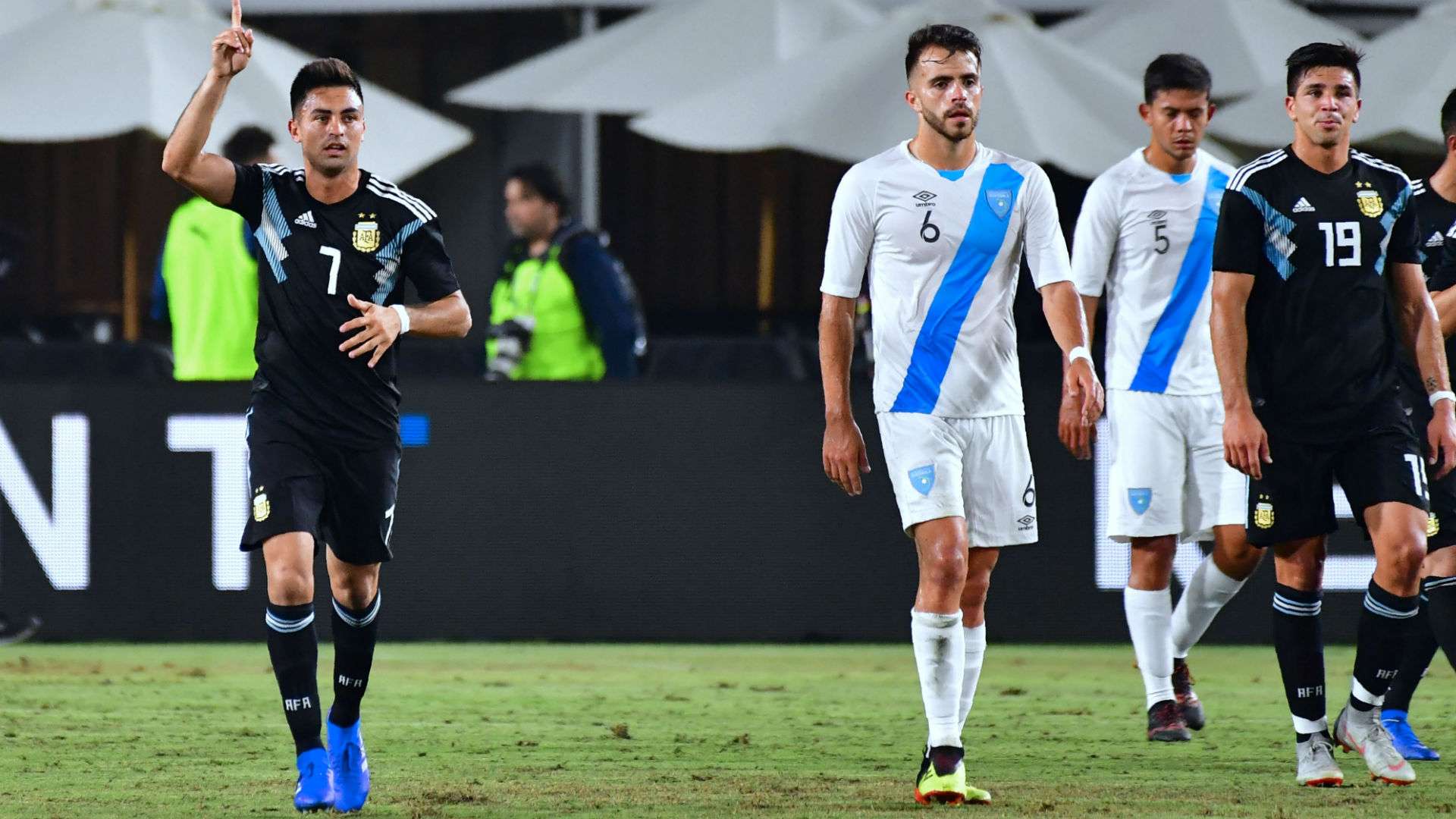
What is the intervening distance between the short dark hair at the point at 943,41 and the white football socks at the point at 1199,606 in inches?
116

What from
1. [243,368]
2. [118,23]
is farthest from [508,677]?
[118,23]

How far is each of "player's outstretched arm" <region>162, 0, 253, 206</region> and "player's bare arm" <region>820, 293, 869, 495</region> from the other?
1.84 metres

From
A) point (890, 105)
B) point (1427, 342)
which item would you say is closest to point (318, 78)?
point (1427, 342)

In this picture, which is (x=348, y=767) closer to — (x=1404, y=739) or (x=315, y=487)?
(x=315, y=487)

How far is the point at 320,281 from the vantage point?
6.66 m

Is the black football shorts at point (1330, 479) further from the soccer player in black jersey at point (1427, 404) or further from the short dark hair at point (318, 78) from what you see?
the short dark hair at point (318, 78)

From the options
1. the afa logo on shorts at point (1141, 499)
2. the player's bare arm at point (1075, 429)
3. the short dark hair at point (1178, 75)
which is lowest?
the afa logo on shorts at point (1141, 499)

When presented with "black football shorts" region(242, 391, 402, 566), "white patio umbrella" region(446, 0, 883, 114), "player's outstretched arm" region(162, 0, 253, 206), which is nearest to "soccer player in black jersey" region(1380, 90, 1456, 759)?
"black football shorts" region(242, 391, 402, 566)

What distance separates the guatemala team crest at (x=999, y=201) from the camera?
6844 millimetres

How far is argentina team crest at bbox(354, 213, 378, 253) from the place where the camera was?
669 cm

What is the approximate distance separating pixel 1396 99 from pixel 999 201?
7.70 m

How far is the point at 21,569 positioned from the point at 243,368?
1.53 m

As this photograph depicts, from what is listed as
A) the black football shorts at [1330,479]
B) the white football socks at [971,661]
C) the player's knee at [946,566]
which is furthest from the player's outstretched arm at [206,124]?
the black football shorts at [1330,479]

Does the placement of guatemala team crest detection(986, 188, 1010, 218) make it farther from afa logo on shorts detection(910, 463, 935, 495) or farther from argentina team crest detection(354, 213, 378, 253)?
argentina team crest detection(354, 213, 378, 253)
